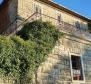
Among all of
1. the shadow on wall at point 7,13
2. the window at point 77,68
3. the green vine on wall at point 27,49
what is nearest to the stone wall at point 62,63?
the window at point 77,68

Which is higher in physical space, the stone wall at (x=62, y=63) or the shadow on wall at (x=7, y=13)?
the shadow on wall at (x=7, y=13)

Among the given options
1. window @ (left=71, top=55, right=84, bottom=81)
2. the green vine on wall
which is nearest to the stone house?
window @ (left=71, top=55, right=84, bottom=81)

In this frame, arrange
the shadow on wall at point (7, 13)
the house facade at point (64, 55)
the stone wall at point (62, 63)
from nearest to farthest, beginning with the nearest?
the stone wall at point (62, 63), the house facade at point (64, 55), the shadow on wall at point (7, 13)

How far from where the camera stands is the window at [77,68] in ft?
43.0

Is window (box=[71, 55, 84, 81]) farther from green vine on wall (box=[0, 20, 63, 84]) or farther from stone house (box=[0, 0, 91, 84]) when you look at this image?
green vine on wall (box=[0, 20, 63, 84])

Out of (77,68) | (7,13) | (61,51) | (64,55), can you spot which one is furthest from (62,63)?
(7,13)

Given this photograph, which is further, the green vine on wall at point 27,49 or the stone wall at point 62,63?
the stone wall at point 62,63

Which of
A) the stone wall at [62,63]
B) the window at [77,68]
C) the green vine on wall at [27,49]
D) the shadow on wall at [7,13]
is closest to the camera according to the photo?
the green vine on wall at [27,49]

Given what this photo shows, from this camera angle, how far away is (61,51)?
1285cm

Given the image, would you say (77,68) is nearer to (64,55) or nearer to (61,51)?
(64,55)

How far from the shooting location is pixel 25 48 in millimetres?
10602

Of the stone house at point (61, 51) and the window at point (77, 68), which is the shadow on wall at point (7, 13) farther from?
the window at point (77, 68)

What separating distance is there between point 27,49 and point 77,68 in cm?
438

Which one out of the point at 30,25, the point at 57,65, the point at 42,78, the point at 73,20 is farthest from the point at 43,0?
the point at 42,78
